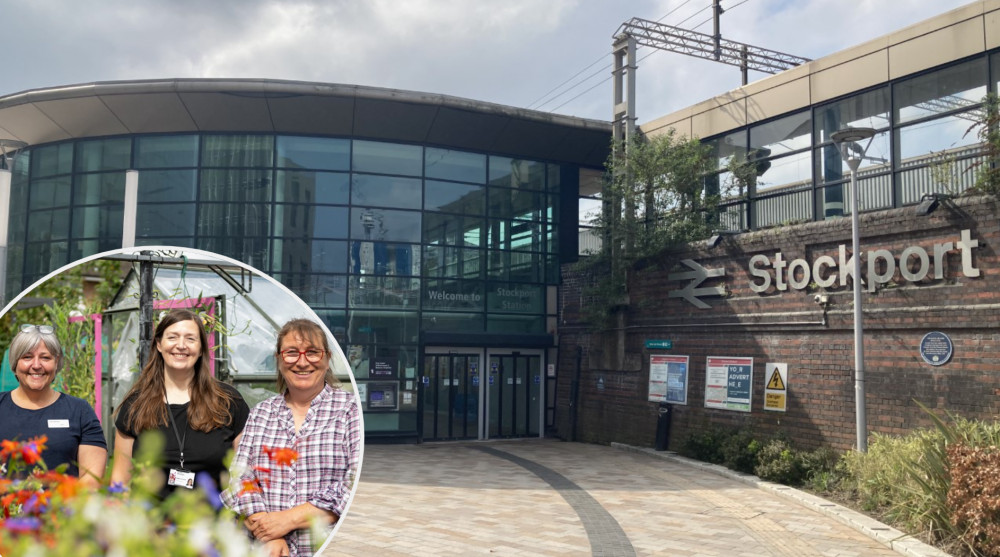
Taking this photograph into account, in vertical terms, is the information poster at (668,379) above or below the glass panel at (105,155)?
below

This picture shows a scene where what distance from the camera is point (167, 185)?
19.2m

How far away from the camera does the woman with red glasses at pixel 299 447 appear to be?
2166 mm

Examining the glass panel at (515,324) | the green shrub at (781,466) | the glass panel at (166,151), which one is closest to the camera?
the green shrub at (781,466)

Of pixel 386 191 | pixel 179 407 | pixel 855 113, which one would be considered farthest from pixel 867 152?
pixel 179 407

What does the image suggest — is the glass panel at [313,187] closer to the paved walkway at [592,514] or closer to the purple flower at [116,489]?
the paved walkway at [592,514]

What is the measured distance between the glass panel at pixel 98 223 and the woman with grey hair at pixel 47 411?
18891 mm

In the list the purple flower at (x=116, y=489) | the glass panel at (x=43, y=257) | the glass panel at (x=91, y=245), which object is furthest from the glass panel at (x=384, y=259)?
the purple flower at (x=116, y=489)

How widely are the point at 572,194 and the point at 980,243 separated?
453 inches

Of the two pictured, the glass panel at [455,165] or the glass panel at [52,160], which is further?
the glass panel at [455,165]

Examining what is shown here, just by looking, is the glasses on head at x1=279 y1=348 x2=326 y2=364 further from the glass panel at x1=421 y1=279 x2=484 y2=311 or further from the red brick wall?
the glass panel at x1=421 y1=279 x2=484 y2=311

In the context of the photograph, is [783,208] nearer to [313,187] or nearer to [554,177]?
[554,177]

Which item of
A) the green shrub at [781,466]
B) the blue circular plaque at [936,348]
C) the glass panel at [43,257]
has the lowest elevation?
the green shrub at [781,466]

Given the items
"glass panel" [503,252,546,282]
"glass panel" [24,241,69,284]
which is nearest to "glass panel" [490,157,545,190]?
"glass panel" [503,252,546,282]

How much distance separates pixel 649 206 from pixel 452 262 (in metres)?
5.14
